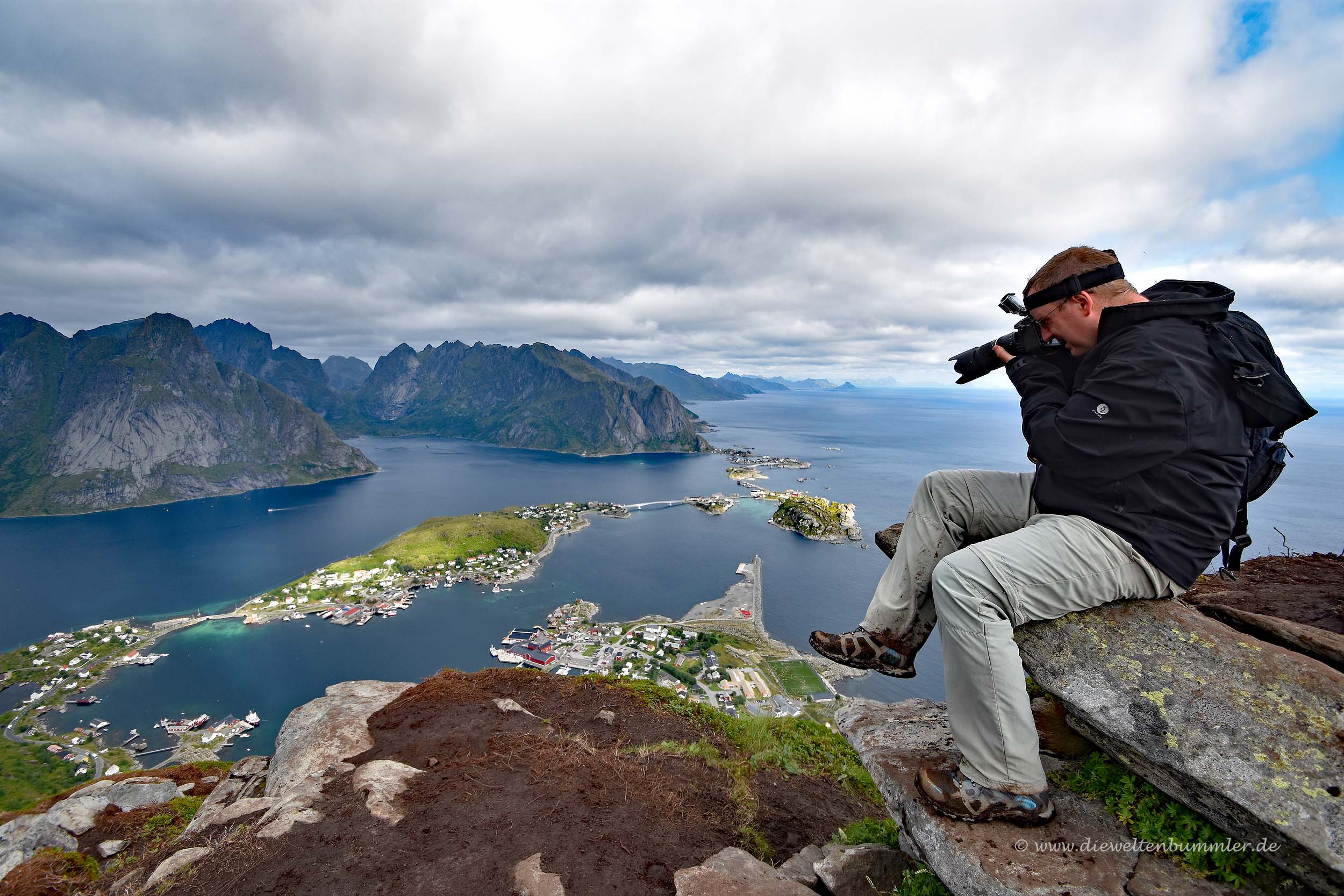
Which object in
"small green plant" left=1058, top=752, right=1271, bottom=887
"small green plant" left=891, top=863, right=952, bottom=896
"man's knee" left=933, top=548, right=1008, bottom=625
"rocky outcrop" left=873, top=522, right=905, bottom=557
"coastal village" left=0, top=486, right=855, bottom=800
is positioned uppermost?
"man's knee" left=933, top=548, right=1008, bottom=625

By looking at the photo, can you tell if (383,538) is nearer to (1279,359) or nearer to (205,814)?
(205,814)

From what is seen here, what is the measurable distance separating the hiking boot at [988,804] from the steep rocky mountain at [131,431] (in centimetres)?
19802

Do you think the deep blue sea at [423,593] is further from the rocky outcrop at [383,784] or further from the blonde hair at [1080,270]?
the blonde hair at [1080,270]

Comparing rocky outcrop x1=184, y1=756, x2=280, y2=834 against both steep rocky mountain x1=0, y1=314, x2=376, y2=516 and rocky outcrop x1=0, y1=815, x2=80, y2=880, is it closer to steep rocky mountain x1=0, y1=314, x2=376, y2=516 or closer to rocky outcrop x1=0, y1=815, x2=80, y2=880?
rocky outcrop x1=0, y1=815, x2=80, y2=880

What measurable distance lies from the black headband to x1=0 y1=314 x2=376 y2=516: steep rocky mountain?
198548mm

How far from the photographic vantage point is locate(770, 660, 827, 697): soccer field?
127 feet

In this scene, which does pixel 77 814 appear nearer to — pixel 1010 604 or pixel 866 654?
pixel 866 654

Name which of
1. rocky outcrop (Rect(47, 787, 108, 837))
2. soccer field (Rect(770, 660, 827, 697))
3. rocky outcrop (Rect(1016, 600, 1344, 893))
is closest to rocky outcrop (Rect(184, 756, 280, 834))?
rocky outcrop (Rect(47, 787, 108, 837))

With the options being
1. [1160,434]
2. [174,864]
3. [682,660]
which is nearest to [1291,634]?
[1160,434]

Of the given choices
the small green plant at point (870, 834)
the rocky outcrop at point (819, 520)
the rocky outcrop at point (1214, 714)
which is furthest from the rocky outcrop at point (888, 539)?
the rocky outcrop at point (819, 520)

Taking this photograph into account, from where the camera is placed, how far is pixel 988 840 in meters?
3.56

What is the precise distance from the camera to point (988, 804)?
142 inches

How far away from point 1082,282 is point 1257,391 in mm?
1247

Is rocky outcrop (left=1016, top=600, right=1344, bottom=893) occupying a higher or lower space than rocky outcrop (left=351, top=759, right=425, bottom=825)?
higher
